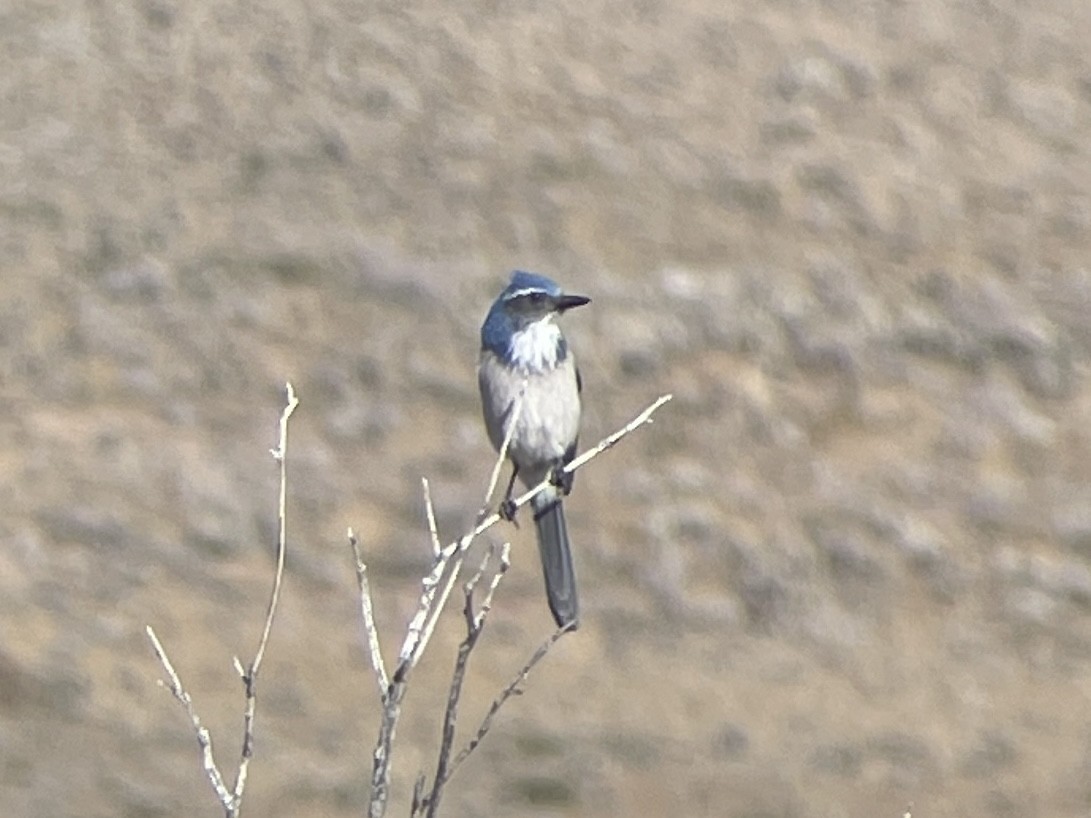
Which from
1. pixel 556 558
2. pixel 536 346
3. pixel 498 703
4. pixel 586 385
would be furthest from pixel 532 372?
pixel 586 385

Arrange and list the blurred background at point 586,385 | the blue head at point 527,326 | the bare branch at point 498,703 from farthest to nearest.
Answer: the blurred background at point 586,385 < the blue head at point 527,326 < the bare branch at point 498,703

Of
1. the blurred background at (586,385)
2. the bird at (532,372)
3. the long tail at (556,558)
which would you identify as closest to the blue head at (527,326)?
the bird at (532,372)

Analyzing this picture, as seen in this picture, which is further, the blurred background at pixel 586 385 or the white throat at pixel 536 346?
the blurred background at pixel 586 385

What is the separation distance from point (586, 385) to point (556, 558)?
293 inches

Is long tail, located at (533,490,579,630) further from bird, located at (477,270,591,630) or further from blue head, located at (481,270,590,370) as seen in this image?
blue head, located at (481,270,590,370)

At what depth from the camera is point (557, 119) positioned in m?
15.8

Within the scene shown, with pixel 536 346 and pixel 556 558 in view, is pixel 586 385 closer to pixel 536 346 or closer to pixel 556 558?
pixel 536 346

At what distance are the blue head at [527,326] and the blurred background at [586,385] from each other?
389cm

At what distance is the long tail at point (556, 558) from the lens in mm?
6871

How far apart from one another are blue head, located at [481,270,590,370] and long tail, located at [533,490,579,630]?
1.95ft

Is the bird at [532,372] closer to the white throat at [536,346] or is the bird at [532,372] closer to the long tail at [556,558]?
the white throat at [536,346]

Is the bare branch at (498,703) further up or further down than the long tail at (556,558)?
further up

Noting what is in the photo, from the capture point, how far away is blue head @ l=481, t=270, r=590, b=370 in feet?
24.4

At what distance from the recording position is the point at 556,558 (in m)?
6.93
